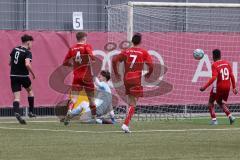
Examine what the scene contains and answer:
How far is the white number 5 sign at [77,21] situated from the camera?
85.6 feet

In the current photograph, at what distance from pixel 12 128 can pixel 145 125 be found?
3442mm

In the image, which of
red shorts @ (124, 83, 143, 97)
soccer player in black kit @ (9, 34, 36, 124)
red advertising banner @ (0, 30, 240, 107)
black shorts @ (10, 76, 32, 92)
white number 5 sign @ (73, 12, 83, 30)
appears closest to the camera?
red shorts @ (124, 83, 143, 97)

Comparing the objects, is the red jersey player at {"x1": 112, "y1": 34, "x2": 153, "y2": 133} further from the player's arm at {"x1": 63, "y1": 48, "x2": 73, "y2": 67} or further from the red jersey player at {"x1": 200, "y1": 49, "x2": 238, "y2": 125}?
the red jersey player at {"x1": 200, "y1": 49, "x2": 238, "y2": 125}

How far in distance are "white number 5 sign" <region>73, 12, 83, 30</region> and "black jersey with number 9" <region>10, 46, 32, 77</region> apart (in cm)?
545

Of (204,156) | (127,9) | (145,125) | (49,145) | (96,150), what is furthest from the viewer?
(127,9)

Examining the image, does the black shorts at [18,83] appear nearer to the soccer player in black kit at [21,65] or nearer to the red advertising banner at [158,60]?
the soccer player in black kit at [21,65]

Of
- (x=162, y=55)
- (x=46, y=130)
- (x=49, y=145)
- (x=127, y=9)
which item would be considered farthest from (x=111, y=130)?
(x=162, y=55)

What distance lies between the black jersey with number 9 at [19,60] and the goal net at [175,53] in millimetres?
4061

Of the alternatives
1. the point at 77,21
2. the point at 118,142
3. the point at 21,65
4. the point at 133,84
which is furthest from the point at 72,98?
the point at 118,142

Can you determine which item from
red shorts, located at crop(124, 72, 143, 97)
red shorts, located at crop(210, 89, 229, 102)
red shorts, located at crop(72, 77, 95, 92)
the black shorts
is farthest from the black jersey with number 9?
red shorts, located at crop(210, 89, 229, 102)

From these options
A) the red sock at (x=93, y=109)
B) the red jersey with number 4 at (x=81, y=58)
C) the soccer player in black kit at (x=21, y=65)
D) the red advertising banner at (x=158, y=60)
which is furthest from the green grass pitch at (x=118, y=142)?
the red advertising banner at (x=158, y=60)

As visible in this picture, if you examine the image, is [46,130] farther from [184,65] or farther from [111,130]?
[184,65]

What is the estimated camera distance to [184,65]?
26.0m

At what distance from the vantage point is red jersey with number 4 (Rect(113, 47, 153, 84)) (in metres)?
17.6
